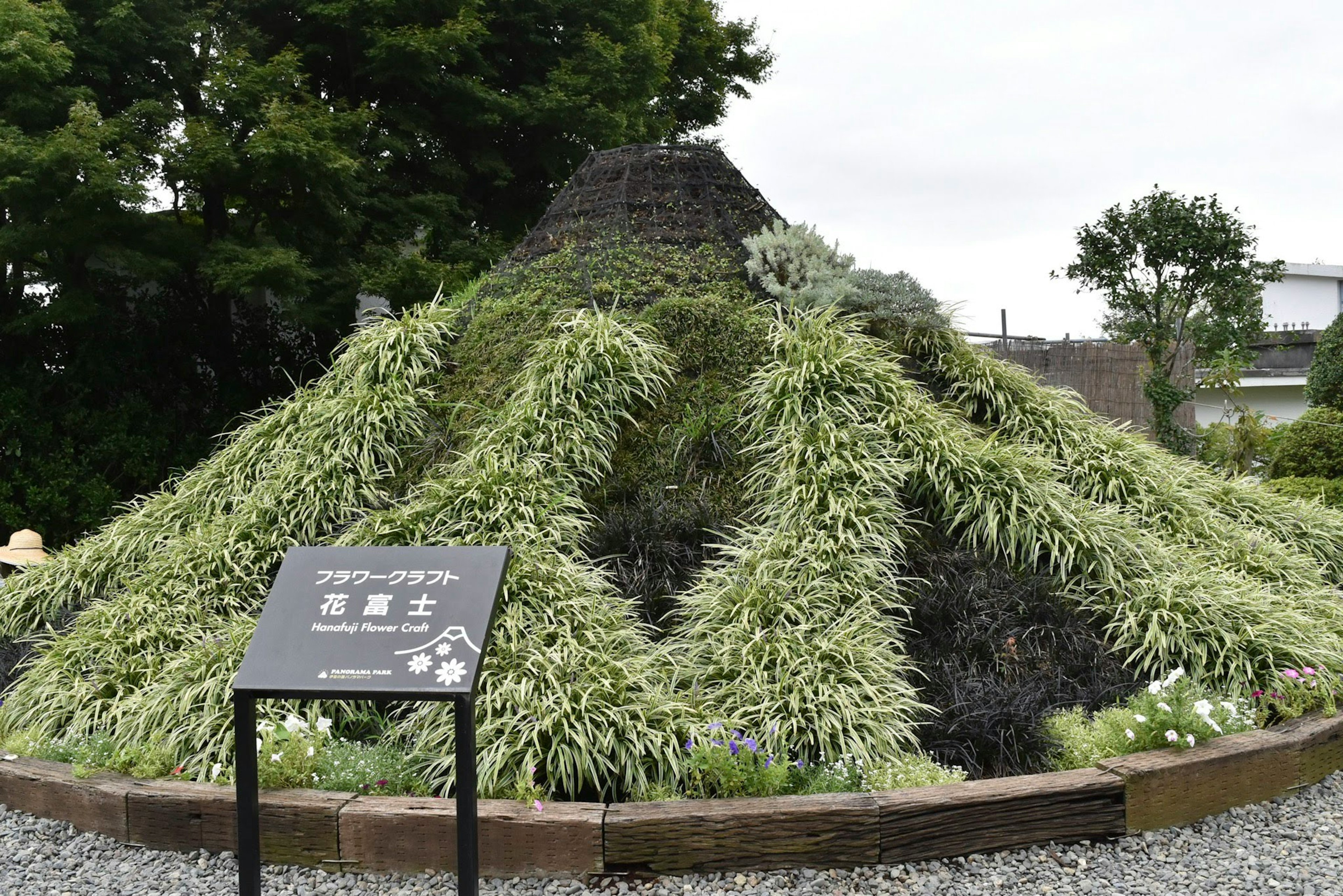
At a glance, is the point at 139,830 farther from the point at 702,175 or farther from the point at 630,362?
the point at 702,175

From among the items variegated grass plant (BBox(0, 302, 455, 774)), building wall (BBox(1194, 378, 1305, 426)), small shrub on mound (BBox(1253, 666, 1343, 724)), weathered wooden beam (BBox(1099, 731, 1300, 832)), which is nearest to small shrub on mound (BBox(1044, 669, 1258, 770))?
weathered wooden beam (BBox(1099, 731, 1300, 832))

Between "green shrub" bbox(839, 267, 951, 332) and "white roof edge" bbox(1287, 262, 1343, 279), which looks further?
"white roof edge" bbox(1287, 262, 1343, 279)

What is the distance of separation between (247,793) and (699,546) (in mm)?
2690

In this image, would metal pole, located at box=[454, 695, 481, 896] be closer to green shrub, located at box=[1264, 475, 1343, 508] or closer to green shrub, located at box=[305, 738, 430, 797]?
green shrub, located at box=[305, 738, 430, 797]

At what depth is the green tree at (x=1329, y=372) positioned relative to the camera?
439 inches

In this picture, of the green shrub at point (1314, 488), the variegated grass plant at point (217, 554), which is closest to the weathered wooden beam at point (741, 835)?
the variegated grass plant at point (217, 554)

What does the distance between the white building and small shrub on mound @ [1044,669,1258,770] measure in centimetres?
1435

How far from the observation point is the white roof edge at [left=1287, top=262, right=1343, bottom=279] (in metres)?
28.9

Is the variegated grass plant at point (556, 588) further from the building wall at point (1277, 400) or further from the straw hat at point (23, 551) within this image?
the building wall at point (1277, 400)

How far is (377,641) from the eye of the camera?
2613 mm

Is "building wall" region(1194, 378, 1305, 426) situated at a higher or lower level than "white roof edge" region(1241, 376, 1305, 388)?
lower

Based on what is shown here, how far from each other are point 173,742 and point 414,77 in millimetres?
9047

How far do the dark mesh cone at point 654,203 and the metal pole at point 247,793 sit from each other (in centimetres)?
442

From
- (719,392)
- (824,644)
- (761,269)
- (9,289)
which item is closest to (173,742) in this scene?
(824,644)
